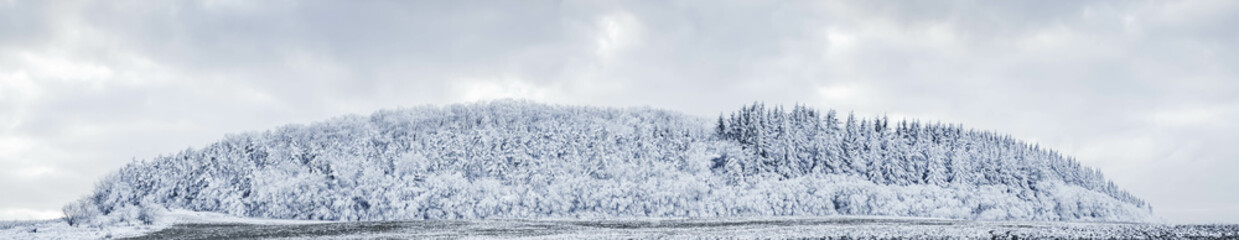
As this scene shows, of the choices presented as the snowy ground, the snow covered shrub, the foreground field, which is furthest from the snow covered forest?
the foreground field

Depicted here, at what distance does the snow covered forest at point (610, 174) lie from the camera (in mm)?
87750

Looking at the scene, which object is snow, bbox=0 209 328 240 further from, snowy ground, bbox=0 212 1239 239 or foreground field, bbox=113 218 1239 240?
foreground field, bbox=113 218 1239 240

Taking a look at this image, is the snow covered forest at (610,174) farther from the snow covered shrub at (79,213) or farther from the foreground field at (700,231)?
the foreground field at (700,231)

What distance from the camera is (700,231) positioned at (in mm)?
46625

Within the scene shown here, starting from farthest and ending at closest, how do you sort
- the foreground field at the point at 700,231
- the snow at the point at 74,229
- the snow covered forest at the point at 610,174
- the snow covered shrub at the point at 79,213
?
1. the snow covered forest at the point at 610,174
2. the snow covered shrub at the point at 79,213
3. the snow at the point at 74,229
4. the foreground field at the point at 700,231

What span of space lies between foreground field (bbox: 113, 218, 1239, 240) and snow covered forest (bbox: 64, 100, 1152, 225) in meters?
27.8

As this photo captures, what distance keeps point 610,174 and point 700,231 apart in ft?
169

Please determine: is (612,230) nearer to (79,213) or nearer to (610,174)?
(79,213)

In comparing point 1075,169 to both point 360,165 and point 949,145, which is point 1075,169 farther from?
point 360,165

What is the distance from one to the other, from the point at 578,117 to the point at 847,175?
159ft

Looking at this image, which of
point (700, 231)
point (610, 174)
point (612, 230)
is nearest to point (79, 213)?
point (612, 230)

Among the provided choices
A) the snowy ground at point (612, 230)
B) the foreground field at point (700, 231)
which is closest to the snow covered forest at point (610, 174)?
the snowy ground at point (612, 230)

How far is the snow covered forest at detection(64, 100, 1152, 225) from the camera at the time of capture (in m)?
87.8

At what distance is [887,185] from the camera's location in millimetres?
98750
